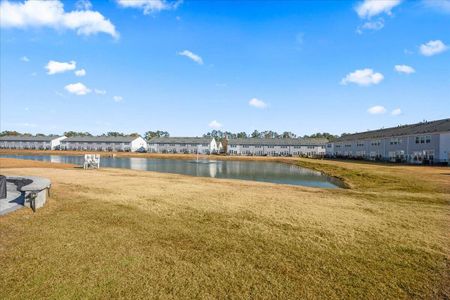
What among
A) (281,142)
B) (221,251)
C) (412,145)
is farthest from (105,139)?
(221,251)

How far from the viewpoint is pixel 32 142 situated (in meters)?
140

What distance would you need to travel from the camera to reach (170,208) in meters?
13.4

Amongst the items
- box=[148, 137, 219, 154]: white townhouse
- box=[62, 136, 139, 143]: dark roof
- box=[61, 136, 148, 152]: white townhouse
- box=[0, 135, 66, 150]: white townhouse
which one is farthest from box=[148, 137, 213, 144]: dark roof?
box=[0, 135, 66, 150]: white townhouse

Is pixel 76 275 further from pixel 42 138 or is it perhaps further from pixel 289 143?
pixel 42 138

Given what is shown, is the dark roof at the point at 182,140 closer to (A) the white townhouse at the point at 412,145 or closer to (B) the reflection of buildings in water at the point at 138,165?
(B) the reflection of buildings in water at the point at 138,165

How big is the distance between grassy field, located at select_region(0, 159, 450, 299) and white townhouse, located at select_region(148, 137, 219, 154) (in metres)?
111

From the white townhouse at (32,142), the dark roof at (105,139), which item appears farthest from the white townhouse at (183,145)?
the white townhouse at (32,142)

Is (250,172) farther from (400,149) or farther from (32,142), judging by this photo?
(32,142)

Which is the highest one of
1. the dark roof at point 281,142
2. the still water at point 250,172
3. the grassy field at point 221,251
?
the dark roof at point 281,142

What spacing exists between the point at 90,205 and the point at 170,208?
3807 mm

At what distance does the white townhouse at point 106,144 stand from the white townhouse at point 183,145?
322 inches

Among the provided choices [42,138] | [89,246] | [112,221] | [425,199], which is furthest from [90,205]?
[42,138]

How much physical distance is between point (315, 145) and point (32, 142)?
134 m

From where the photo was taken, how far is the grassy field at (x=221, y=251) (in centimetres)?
623
